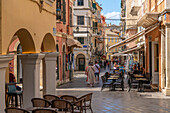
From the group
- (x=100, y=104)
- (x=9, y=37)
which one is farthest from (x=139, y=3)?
(x=9, y=37)

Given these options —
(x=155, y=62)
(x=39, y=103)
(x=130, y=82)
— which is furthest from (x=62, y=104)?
(x=155, y=62)

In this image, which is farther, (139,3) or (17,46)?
(139,3)

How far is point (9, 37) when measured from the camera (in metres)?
7.37

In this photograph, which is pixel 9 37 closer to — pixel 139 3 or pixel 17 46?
pixel 17 46

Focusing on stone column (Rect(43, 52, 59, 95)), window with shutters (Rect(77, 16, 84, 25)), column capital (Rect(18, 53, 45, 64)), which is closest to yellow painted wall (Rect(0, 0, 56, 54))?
column capital (Rect(18, 53, 45, 64))

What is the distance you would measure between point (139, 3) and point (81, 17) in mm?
20628

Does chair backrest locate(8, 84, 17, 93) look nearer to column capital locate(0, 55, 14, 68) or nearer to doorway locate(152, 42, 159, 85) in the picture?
column capital locate(0, 55, 14, 68)

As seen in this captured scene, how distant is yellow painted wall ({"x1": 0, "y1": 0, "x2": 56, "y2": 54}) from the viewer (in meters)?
7.18

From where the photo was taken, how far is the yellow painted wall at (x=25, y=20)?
7.18 metres

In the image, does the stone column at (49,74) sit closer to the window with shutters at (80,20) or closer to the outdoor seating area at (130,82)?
the outdoor seating area at (130,82)

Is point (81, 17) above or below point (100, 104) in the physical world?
above

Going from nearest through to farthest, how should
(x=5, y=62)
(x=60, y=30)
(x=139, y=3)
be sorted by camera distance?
(x=5, y=62) → (x=60, y=30) → (x=139, y=3)

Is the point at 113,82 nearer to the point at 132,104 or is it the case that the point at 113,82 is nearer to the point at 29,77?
the point at 132,104

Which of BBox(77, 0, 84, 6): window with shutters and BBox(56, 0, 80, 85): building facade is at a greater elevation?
BBox(77, 0, 84, 6): window with shutters
